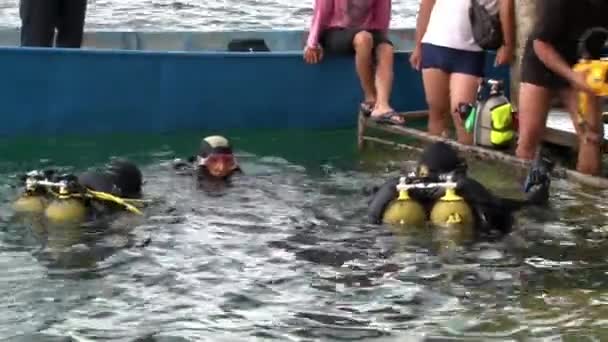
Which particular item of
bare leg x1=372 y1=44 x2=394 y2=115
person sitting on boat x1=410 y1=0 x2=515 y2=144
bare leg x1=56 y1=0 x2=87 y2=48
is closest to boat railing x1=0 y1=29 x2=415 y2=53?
bare leg x1=56 y1=0 x2=87 y2=48

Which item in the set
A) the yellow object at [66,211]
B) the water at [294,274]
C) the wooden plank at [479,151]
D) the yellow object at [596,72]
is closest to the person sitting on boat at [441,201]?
the water at [294,274]

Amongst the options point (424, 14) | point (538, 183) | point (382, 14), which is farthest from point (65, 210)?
point (382, 14)

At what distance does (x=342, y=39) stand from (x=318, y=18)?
29 centimetres

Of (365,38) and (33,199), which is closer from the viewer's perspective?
(33,199)

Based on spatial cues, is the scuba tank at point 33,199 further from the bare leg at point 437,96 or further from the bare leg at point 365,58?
the bare leg at point 365,58

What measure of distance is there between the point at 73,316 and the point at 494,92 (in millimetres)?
4395

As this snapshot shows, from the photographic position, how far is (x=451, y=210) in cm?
718

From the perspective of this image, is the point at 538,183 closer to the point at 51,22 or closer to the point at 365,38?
the point at 365,38

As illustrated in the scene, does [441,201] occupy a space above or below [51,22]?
below

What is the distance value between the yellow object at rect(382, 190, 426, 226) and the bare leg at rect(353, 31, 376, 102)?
326 centimetres

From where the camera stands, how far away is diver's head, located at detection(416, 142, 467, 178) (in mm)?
7602

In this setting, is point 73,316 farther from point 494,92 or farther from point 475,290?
point 494,92

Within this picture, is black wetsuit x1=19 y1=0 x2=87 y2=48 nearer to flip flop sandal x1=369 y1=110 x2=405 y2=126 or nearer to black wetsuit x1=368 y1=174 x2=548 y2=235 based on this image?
flip flop sandal x1=369 y1=110 x2=405 y2=126

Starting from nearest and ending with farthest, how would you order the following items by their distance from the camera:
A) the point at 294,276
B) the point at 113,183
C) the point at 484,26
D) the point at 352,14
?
1. the point at 294,276
2. the point at 113,183
3. the point at 484,26
4. the point at 352,14
